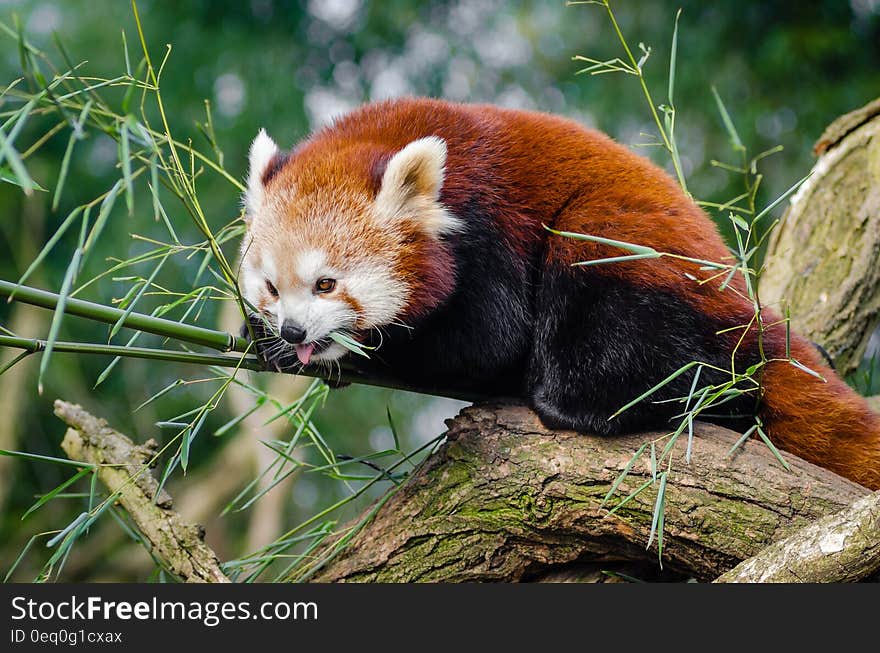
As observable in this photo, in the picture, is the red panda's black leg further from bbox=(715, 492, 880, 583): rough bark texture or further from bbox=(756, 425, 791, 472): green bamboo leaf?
bbox=(715, 492, 880, 583): rough bark texture

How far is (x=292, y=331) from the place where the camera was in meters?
2.20

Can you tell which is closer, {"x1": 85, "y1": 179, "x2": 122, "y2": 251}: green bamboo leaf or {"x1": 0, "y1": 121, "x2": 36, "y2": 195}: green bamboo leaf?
{"x1": 0, "y1": 121, "x2": 36, "y2": 195}: green bamboo leaf

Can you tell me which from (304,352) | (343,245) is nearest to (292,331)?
(304,352)

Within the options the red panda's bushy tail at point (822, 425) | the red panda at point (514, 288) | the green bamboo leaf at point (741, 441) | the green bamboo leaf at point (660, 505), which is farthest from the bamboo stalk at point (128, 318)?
the red panda's bushy tail at point (822, 425)

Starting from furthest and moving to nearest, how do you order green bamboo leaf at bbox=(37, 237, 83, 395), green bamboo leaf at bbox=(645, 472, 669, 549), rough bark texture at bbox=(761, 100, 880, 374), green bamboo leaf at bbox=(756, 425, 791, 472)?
rough bark texture at bbox=(761, 100, 880, 374) < green bamboo leaf at bbox=(756, 425, 791, 472) < green bamboo leaf at bbox=(645, 472, 669, 549) < green bamboo leaf at bbox=(37, 237, 83, 395)

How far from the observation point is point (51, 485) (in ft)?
21.1

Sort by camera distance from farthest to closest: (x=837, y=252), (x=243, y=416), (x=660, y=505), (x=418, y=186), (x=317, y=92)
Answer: (x=317, y=92) → (x=837, y=252) → (x=243, y=416) → (x=418, y=186) → (x=660, y=505)

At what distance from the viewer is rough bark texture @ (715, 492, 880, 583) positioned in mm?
1724

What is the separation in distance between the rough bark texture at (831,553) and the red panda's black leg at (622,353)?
60cm

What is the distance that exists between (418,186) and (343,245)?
0.27m

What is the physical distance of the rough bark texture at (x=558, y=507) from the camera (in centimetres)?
216

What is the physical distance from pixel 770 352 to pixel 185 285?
4196mm

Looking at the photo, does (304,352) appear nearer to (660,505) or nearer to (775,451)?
(660,505)

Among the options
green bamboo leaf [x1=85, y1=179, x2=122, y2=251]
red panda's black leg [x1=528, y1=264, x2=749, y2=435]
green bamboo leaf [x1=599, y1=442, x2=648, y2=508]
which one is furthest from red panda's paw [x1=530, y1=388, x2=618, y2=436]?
green bamboo leaf [x1=85, y1=179, x2=122, y2=251]
